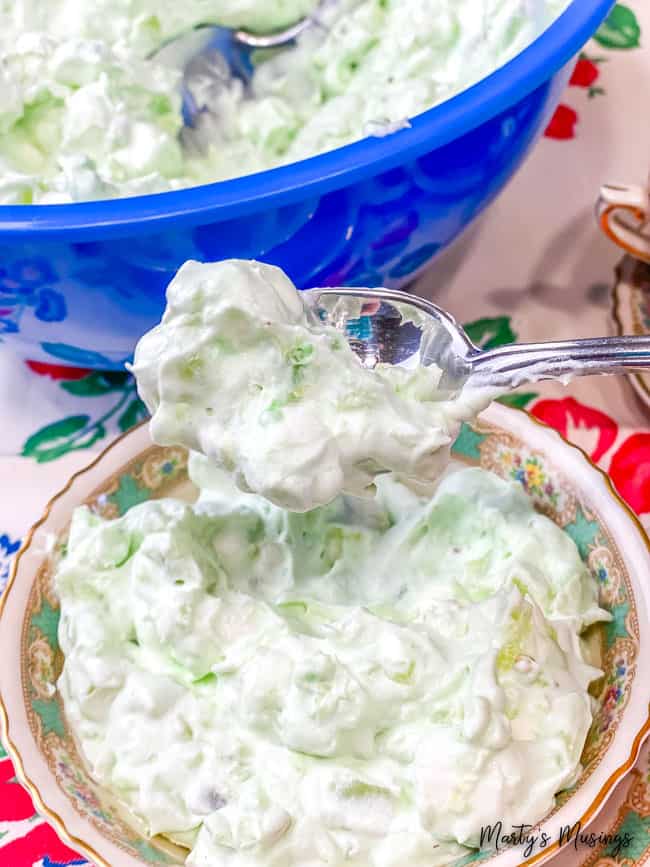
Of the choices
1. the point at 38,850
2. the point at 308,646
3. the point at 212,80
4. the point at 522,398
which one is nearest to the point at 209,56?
the point at 212,80

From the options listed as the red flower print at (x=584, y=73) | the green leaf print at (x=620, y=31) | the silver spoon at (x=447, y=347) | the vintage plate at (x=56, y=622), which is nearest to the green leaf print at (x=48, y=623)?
the vintage plate at (x=56, y=622)

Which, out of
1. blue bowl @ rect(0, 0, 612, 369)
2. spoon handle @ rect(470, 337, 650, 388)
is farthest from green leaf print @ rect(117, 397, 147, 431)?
spoon handle @ rect(470, 337, 650, 388)

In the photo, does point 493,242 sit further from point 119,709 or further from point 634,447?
point 119,709

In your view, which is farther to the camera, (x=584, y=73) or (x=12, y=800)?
(x=584, y=73)

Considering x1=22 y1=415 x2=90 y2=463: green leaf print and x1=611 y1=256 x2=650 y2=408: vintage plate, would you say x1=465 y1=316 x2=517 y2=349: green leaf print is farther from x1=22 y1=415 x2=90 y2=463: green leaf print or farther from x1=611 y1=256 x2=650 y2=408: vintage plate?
x1=22 y1=415 x2=90 y2=463: green leaf print

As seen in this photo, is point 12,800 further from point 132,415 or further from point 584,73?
point 584,73

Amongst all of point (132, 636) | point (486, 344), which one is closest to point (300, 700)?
point (132, 636)
